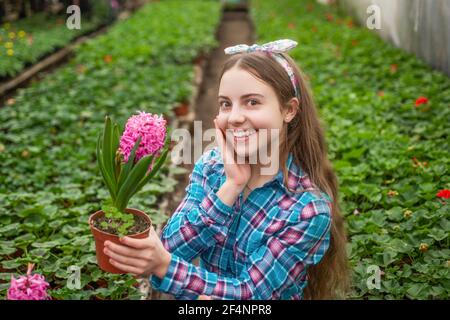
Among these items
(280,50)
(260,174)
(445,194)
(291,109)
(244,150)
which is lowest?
(445,194)

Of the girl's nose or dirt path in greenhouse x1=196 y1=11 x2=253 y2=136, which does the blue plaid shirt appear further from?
dirt path in greenhouse x1=196 y1=11 x2=253 y2=136

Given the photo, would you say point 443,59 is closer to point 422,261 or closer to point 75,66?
point 422,261

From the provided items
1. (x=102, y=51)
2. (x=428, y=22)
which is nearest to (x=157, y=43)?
(x=102, y=51)

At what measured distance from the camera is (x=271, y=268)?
6.15ft

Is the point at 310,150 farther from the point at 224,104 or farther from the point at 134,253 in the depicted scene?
the point at 134,253

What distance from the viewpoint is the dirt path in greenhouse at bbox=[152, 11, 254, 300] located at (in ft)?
14.7

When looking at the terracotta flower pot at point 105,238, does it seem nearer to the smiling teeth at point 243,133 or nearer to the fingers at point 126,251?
the fingers at point 126,251

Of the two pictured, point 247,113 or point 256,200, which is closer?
point 247,113

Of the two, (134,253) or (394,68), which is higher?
(394,68)

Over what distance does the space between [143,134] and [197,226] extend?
16.1 inches

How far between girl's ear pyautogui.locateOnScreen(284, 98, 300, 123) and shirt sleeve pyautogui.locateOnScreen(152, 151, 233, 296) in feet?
1.22

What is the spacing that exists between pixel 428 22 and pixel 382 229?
159 inches

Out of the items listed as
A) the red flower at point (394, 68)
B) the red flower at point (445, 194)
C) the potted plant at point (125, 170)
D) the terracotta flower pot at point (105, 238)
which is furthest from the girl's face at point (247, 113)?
the red flower at point (394, 68)

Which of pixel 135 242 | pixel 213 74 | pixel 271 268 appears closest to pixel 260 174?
pixel 271 268
